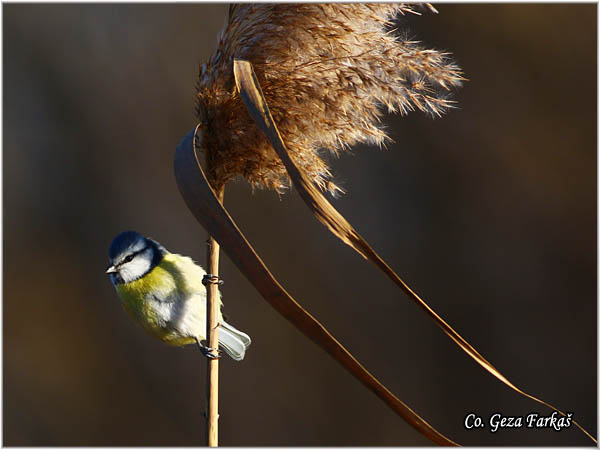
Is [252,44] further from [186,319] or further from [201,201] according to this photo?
[186,319]

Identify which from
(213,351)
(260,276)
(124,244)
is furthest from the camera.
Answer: (124,244)

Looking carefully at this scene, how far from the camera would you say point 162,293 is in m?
0.97

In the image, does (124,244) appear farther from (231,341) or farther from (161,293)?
(231,341)

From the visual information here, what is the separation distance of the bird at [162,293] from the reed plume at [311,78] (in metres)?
0.34

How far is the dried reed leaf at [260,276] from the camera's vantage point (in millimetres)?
481

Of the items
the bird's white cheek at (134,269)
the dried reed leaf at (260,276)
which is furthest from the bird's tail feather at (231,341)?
the dried reed leaf at (260,276)

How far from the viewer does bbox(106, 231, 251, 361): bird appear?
36.8 inches

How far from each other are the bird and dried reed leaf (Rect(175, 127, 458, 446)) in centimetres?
42

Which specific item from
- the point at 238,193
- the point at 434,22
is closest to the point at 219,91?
the point at 238,193

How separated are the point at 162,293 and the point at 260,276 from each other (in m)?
0.53

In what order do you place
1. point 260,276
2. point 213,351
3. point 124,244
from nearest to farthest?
point 260,276 < point 213,351 < point 124,244

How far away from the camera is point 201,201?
52 cm

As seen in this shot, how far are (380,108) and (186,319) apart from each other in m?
0.50

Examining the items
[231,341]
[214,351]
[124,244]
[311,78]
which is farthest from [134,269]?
[311,78]
